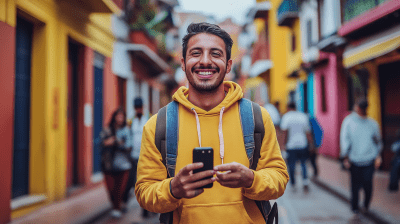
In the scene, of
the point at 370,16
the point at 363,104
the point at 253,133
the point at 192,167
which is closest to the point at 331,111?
the point at 370,16

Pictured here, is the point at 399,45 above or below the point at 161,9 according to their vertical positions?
below

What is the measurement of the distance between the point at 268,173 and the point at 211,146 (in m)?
0.32

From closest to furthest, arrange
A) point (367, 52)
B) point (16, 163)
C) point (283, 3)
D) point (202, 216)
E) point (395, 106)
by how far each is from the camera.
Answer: point (202, 216), point (16, 163), point (367, 52), point (395, 106), point (283, 3)

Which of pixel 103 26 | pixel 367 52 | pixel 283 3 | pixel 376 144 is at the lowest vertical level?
pixel 376 144

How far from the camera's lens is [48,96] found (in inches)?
303

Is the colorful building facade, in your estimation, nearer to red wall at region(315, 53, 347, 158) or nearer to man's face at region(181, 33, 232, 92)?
red wall at region(315, 53, 347, 158)

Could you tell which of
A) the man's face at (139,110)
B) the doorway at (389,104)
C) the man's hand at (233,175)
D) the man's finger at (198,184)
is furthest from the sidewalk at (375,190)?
the man's finger at (198,184)

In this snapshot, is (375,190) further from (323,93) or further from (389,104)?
(323,93)

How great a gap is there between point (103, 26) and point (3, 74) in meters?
5.74

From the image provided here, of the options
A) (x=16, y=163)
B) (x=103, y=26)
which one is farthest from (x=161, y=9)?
(x=16, y=163)

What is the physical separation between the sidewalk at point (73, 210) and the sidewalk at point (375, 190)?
4.71 m

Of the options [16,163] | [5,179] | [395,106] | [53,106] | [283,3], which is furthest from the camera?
[283,3]

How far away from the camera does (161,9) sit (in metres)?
24.4

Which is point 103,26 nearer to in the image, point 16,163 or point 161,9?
point 16,163
